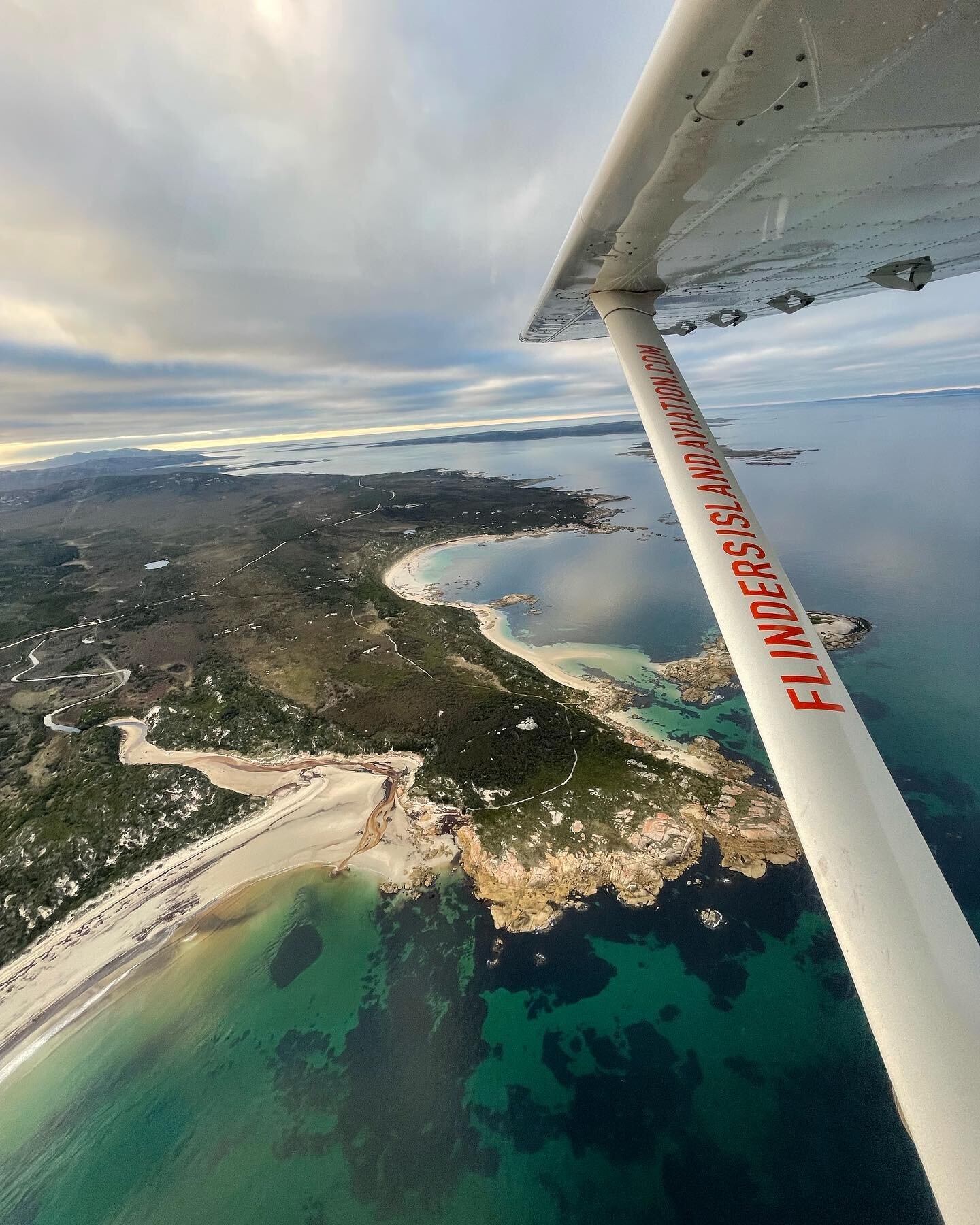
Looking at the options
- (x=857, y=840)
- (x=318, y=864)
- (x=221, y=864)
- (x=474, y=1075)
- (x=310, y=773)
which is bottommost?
(x=474, y=1075)

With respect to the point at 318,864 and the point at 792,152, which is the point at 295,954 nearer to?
the point at 318,864

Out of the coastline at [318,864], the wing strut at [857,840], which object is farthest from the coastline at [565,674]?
the wing strut at [857,840]

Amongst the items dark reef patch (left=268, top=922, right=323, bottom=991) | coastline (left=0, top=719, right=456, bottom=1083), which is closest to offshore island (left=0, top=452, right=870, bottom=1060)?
coastline (left=0, top=719, right=456, bottom=1083)

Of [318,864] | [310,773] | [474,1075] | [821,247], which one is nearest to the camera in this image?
[821,247]

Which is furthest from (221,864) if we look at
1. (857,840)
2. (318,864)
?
(857,840)

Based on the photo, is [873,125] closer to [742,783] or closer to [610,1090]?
[610,1090]

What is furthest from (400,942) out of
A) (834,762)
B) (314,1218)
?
(834,762)

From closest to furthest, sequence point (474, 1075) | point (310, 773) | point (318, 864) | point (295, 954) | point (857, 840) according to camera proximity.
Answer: point (857, 840)
point (474, 1075)
point (295, 954)
point (318, 864)
point (310, 773)
